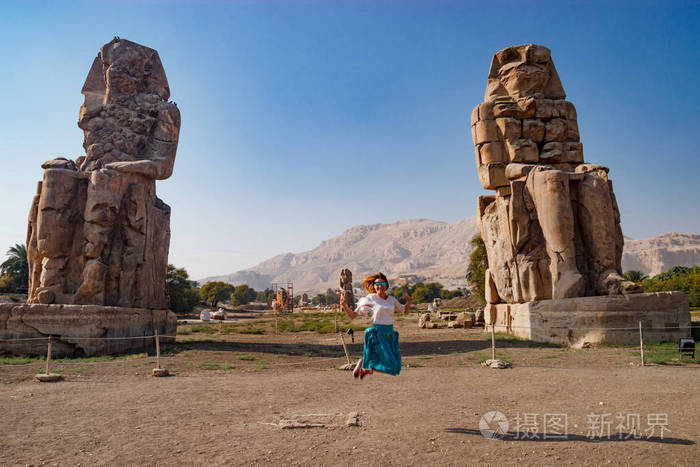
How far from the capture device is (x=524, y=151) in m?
12.0

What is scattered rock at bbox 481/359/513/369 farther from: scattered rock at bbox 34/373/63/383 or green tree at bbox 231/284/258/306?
green tree at bbox 231/284/258/306

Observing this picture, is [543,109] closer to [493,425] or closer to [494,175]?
[494,175]

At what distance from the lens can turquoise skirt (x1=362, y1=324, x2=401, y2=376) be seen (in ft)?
14.2

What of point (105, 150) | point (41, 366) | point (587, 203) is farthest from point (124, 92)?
point (587, 203)

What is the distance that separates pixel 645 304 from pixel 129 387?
8824 millimetres

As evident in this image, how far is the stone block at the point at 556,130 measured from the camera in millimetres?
12125

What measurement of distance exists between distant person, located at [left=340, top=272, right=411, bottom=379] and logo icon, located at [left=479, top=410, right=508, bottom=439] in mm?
855

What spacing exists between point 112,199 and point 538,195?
9.29m

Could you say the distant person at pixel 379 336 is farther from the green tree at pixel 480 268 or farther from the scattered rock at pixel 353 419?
the green tree at pixel 480 268

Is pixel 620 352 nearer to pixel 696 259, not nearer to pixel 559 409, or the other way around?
pixel 559 409

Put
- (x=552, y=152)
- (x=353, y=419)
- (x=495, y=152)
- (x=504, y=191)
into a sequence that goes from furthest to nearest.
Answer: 1. (x=495, y=152)
2. (x=552, y=152)
3. (x=504, y=191)
4. (x=353, y=419)

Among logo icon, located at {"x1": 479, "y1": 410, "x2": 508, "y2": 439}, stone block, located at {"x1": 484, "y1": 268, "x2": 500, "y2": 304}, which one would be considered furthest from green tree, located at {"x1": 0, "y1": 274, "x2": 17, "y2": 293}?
logo icon, located at {"x1": 479, "y1": 410, "x2": 508, "y2": 439}

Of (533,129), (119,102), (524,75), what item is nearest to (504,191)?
(533,129)

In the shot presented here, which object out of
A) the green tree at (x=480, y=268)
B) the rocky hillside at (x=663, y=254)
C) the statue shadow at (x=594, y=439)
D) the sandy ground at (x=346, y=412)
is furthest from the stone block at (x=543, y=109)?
the rocky hillside at (x=663, y=254)
